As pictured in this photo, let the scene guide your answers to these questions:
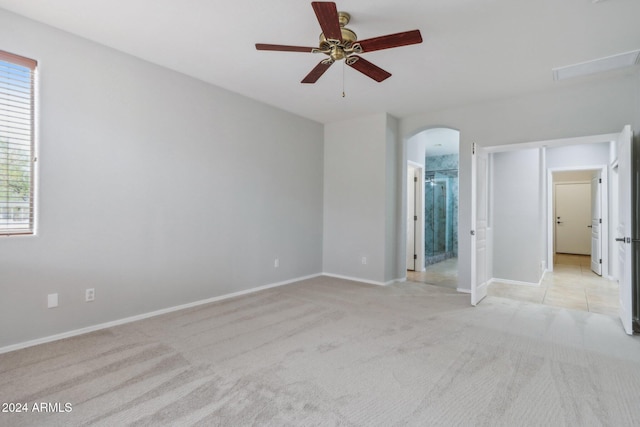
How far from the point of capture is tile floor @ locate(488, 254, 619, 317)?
3.96m

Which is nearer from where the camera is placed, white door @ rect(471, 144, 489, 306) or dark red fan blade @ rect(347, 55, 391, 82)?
dark red fan blade @ rect(347, 55, 391, 82)

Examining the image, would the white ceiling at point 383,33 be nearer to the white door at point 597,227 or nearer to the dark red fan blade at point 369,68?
the dark red fan blade at point 369,68

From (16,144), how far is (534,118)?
556 centimetres

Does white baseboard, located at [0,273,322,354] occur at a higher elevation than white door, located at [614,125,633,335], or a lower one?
lower

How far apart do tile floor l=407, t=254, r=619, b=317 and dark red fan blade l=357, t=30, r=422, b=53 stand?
3726 mm

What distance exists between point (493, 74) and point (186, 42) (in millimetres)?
3279

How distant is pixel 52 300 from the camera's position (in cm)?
272

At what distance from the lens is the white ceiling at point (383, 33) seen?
2.40 meters

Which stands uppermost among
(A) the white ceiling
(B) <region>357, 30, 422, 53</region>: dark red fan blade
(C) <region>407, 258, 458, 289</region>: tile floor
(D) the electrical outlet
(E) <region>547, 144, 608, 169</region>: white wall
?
(A) the white ceiling

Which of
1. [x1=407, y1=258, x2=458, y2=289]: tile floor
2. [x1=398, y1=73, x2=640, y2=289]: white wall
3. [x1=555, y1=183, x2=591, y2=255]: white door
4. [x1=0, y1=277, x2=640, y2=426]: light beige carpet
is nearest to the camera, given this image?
[x1=0, y1=277, x2=640, y2=426]: light beige carpet

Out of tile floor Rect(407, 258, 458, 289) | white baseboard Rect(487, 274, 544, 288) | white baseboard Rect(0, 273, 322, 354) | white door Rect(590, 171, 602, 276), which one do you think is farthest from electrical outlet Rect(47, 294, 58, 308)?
white door Rect(590, 171, 602, 276)

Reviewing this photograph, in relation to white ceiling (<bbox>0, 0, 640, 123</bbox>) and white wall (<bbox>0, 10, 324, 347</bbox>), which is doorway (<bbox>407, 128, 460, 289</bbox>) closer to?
white ceiling (<bbox>0, 0, 640, 123</bbox>)

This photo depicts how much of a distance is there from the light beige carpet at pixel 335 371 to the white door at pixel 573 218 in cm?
690

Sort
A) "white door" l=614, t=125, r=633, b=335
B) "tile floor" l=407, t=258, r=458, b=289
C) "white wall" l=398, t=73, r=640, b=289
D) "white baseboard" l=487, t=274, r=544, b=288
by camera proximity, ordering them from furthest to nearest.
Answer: "tile floor" l=407, t=258, r=458, b=289, "white baseboard" l=487, t=274, r=544, b=288, "white wall" l=398, t=73, r=640, b=289, "white door" l=614, t=125, r=633, b=335
